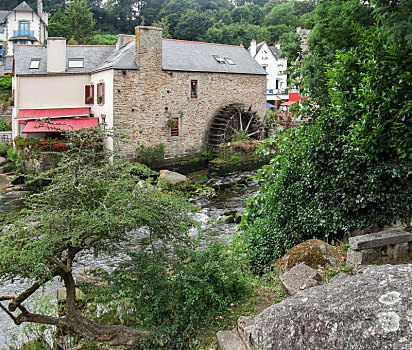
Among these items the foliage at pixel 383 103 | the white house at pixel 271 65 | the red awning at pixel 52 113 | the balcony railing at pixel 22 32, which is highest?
the balcony railing at pixel 22 32

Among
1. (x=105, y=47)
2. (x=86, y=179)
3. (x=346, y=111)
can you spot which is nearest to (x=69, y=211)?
(x=86, y=179)

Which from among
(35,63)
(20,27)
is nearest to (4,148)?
(35,63)

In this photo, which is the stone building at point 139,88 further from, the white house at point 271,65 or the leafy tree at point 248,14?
the leafy tree at point 248,14

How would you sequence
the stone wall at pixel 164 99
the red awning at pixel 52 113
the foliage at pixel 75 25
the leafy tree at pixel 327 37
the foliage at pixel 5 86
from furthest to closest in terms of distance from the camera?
the foliage at pixel 75 25 → the foliage at pixel 5 86 → the red awning at pixel 52 113 → the stone wall at pixel 164 99 → the leafy tree at pixel 327 37

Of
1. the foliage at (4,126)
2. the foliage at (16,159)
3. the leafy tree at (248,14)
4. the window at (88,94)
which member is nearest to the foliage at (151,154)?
the window at (88,94)

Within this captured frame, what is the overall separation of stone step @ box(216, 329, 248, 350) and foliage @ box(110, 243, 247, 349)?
499 mm

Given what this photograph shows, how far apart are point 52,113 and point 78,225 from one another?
68.7ft

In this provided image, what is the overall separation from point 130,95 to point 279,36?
149 feet

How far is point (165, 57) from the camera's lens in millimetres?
24156

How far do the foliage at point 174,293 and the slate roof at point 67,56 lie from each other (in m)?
21.8

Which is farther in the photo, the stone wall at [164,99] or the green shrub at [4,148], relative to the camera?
the green shrub at [4,148]

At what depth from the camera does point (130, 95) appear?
73.3 ft

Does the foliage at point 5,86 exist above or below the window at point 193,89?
above

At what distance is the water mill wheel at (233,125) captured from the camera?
25.5 meters
